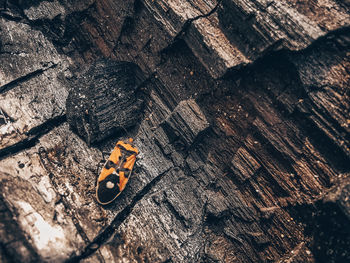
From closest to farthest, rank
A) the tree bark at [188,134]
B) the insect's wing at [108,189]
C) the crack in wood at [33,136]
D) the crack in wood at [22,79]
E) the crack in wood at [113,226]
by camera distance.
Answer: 1. the tree bark at [188,134]
2. the crack in wood at [113,226]
3. the insect's wing at [108,189]
4. the crack in wood at [33,136]
5. the crack in wood at [22,79]

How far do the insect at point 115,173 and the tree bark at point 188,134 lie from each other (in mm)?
281

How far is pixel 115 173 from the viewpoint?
496 centimetres

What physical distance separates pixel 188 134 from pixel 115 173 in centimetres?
173

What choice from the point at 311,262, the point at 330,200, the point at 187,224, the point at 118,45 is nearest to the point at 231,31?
the point at 118,45

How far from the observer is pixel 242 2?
4.58 metres

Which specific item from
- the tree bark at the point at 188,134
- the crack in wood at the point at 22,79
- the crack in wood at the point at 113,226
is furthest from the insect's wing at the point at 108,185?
the crack in wood at the point at 22,79

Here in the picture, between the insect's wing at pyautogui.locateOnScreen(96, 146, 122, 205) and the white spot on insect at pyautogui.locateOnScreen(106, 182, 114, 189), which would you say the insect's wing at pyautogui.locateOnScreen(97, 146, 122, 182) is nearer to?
the insect's wing at pyautogui.locateOnScreen(96, 146, 122, 205)

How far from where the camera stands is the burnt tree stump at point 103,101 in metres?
5.27

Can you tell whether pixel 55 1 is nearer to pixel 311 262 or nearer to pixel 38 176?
pixel 38 176

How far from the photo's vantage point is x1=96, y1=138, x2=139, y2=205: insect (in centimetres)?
488

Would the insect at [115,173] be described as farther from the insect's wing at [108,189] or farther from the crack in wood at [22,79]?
the crack in wood at [22,79]

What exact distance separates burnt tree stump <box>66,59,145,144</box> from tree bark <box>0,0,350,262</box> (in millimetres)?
74

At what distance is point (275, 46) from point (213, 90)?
56.0 inches

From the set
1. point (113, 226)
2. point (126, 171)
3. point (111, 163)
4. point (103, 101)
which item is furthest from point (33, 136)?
point (113, 226)
